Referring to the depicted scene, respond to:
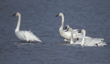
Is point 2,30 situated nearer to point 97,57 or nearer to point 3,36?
point 3,36

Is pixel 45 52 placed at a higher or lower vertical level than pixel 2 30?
lower

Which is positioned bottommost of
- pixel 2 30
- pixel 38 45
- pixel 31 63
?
pixel 31 63

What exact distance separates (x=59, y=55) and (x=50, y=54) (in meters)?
0.32

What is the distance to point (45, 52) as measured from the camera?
9.52m

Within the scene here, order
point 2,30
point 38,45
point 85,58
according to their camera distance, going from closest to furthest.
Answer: point 85,58 → point 38,45 → point 2,30

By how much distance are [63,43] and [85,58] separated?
259 cm

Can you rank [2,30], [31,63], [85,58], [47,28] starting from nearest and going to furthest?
[31,63], [85,58], [2,30], [47,28]

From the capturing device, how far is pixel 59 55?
358 inches

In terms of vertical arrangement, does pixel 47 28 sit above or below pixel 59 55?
above

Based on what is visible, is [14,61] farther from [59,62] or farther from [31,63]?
[59,62]

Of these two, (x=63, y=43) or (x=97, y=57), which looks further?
(x=63, y=43)

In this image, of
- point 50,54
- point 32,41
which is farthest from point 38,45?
point 50,54

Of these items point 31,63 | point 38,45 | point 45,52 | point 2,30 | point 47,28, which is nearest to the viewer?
point 31,63

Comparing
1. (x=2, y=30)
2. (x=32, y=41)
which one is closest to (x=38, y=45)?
(x=32, y=41)
